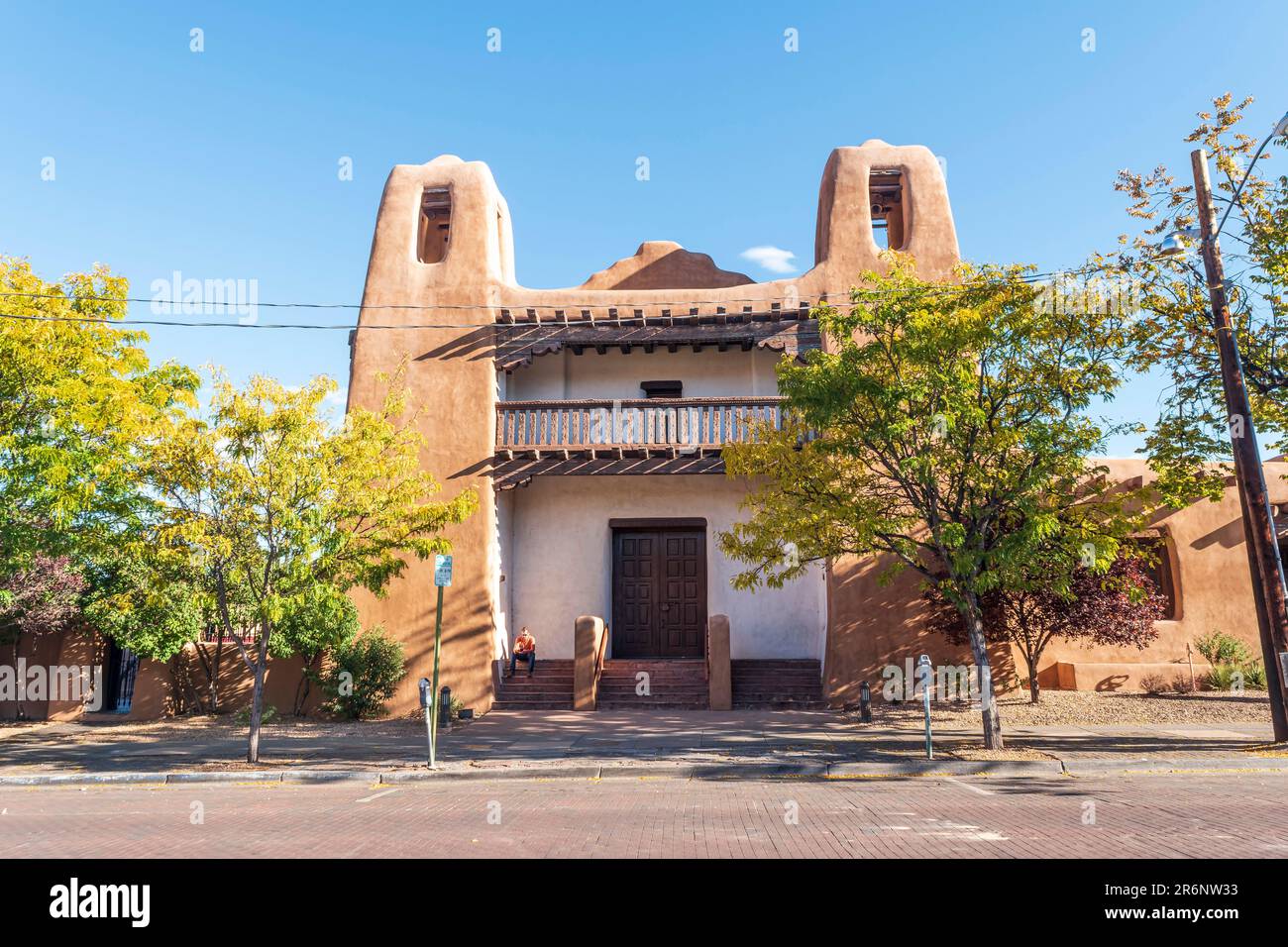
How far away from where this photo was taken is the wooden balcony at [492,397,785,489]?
17.9 meters

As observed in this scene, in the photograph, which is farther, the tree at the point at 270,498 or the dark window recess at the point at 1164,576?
the dark window recess at the point at 1164,576

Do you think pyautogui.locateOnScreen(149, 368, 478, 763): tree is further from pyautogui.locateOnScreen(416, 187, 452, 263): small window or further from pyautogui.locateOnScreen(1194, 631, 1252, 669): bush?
pyautogui.locateOnScreen(1194, 631, 1252, 669): bush

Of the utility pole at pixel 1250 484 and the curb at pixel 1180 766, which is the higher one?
the utility pole at pixel 1250 484

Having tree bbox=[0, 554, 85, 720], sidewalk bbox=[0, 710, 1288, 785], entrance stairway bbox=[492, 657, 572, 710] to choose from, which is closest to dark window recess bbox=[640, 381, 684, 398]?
entrance stairway bbox=[492, 657, 572, 710]

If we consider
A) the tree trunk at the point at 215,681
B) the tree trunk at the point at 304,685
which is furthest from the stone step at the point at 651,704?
the tree trunk at the point at 215,681

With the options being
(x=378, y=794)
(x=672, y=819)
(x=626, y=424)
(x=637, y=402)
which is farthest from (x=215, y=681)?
(x=672, y=819)

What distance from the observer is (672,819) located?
Answer: 25.0 ft

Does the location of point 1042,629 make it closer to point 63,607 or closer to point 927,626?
point 927,626

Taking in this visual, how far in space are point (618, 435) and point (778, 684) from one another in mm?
6354

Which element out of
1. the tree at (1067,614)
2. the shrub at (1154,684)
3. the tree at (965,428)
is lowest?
the shrub at (1154,684)

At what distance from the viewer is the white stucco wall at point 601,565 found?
19.1 meters

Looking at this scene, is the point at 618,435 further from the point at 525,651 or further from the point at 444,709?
the point at 444,709

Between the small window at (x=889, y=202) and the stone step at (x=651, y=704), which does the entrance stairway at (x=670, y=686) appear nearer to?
the stone step at (x=651, y=704)
